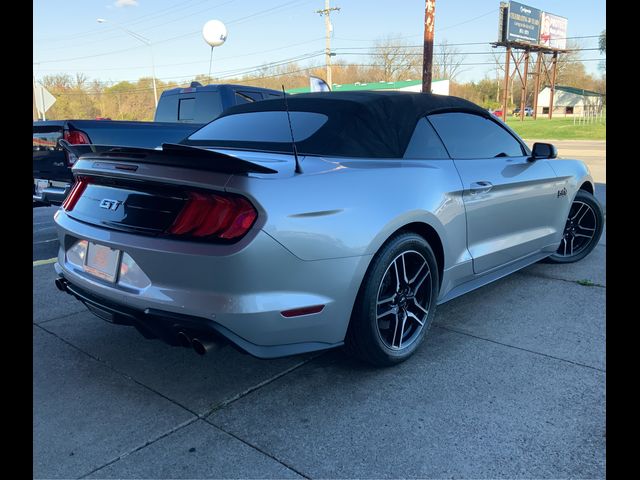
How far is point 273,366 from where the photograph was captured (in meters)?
3.07

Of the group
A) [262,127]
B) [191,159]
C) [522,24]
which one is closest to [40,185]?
[262,127]

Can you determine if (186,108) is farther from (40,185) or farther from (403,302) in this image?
(403,302)

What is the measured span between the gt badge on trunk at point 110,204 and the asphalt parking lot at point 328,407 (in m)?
0.93

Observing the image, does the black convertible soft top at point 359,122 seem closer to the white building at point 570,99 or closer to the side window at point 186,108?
the side window at point 186,108

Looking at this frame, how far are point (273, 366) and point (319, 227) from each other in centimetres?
103

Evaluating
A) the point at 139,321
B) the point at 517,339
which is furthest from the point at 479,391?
the point at 139,321

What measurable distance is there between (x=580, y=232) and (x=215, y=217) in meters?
4.16

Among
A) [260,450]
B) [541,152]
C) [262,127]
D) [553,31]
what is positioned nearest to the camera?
[260,450]

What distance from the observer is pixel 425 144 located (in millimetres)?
3338

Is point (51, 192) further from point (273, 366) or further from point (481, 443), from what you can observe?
point (481, 443)

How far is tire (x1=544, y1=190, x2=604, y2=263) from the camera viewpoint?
510 cm

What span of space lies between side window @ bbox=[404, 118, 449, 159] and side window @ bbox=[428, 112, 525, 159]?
7 cm

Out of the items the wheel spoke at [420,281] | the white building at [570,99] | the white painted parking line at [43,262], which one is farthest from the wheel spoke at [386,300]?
the white building at [570,99]

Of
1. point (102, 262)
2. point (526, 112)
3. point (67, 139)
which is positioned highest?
point (526, 112)
